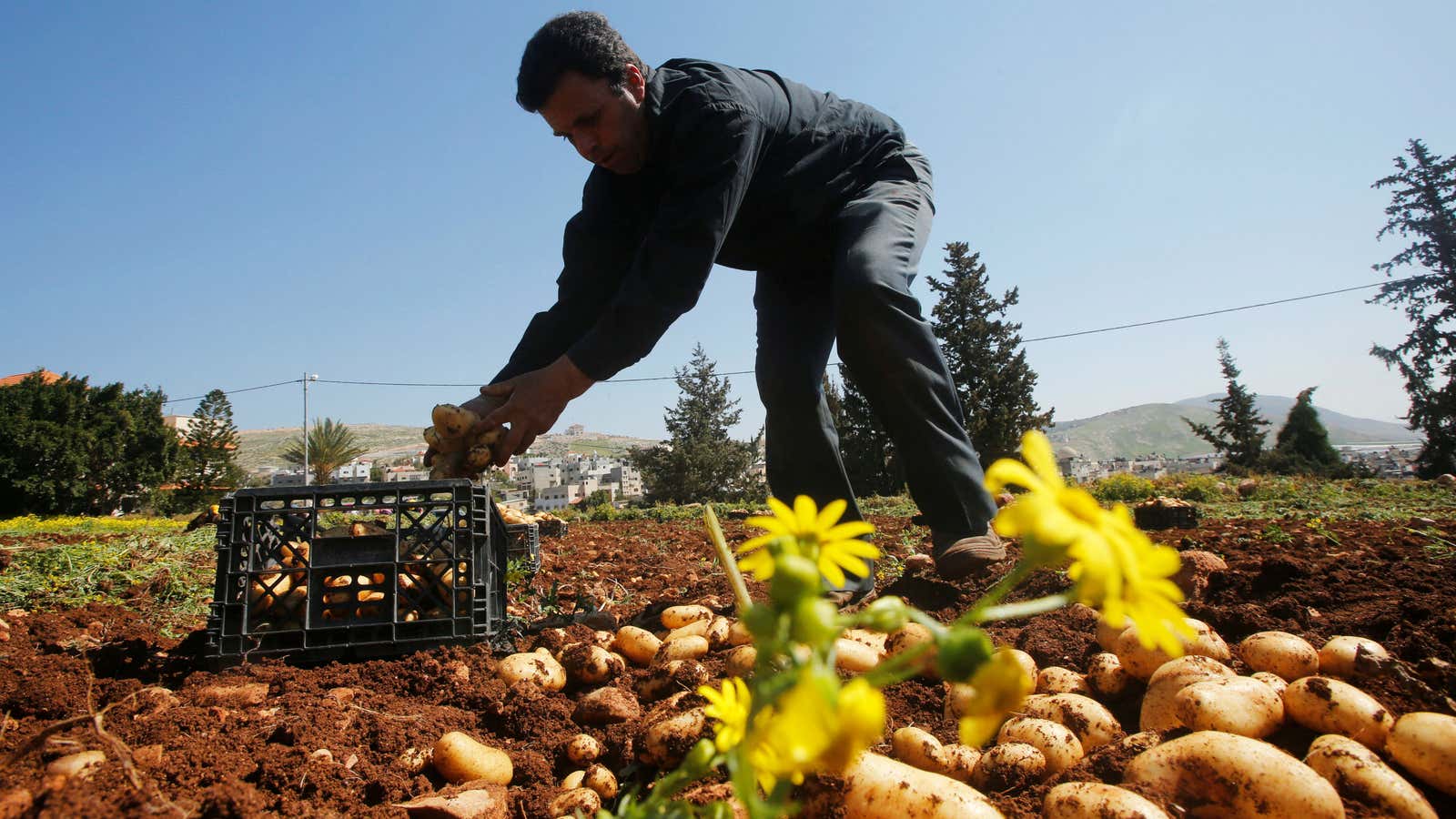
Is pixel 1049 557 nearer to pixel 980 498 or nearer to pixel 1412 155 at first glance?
pixel 980 498

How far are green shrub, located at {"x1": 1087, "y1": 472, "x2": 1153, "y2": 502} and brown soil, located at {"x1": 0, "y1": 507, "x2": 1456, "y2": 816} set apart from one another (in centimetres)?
789

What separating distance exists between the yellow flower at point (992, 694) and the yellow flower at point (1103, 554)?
59 millimetres

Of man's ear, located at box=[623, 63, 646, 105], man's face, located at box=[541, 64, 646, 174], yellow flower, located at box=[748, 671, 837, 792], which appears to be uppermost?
man's ear, located at box=[623, 63, 646, 105]

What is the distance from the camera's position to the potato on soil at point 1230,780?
1.19 m

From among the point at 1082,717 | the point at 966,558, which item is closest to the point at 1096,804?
the point at 1082,717

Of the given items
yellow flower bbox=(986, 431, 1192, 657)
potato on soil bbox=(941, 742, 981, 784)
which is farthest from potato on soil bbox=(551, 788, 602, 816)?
yellow flower bbox=(986, 431, 1192, 657)

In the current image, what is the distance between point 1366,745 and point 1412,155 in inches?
1626

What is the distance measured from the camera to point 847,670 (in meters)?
1.91

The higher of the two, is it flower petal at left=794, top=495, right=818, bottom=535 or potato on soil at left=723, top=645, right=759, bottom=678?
flower petal at left=794, top=495, right=818, bottom=535

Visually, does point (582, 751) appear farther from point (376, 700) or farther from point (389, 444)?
point (389, 444)

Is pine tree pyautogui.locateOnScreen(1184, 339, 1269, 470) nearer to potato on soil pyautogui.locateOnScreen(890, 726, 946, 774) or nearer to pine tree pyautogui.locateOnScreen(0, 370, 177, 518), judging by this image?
potato on soil pyautogui.locateOnScreen(890, 726, 946, 774)

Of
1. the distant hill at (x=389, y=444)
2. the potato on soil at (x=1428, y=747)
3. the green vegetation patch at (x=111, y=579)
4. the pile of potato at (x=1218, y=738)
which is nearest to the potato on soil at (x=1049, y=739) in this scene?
the pile of potato at (x=1218, y=738)

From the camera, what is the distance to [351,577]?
86.7 inches

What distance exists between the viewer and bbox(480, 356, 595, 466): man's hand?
2.42 m
